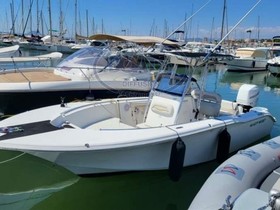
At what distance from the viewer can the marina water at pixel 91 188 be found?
4.52m

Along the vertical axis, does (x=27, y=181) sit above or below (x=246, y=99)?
below

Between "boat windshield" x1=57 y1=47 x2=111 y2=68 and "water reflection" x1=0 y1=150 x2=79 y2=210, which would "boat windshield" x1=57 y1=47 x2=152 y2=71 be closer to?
"boat windshield" x1=57 y1=47 x2=111 y2=68

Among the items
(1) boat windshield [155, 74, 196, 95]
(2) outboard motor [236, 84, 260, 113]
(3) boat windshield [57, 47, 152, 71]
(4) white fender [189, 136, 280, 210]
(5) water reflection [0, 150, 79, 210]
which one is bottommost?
(5) water reflection [0, 150, 79, 210]

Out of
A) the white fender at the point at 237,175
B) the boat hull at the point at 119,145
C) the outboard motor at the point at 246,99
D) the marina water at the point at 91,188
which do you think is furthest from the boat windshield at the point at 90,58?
the white fender at the point at 237,175

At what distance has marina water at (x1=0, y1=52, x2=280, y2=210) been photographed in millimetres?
4523

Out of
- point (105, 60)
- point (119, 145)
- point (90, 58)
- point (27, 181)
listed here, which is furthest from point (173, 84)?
point (90, 58)

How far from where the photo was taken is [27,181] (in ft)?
16.9

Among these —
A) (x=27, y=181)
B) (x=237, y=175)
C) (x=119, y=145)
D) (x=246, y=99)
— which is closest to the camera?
(x=237, y=175)

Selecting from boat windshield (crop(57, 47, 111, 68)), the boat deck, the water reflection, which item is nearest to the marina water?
the water reflection

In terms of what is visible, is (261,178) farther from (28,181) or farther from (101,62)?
Result: (101,62)

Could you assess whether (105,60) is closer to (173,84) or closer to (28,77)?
(28,77)

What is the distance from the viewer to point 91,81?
26.9 feet

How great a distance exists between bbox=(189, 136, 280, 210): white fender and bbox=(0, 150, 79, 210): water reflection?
2513mm

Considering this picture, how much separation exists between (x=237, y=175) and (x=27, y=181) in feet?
10.9
